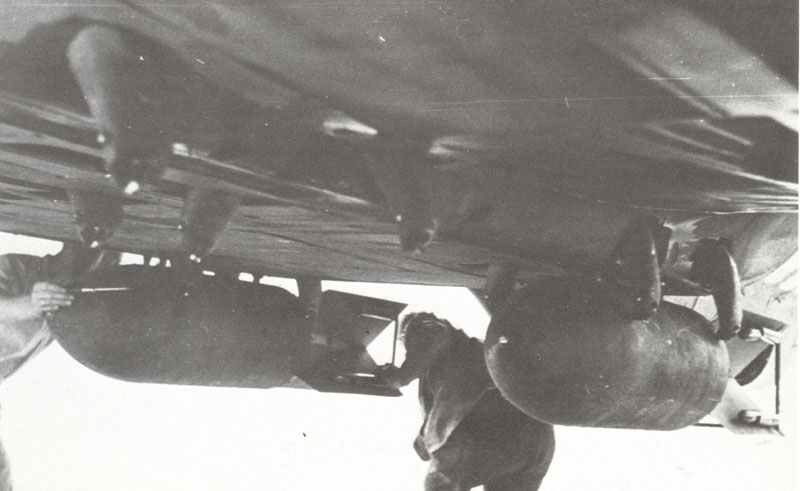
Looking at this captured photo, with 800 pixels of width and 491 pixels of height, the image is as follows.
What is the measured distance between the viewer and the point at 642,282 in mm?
2861

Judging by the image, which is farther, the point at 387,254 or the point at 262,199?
the point at 387,254

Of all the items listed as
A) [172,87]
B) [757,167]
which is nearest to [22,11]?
[172,87]

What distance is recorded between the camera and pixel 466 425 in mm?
4418

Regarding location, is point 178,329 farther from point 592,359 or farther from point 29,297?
point 592,359

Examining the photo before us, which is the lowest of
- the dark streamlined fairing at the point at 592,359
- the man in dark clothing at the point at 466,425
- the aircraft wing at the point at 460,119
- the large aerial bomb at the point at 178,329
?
the man in dark clothing at the point at 466,425

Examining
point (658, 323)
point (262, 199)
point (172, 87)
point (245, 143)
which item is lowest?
point (658, 323)

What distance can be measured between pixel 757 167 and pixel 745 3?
2.79 ft

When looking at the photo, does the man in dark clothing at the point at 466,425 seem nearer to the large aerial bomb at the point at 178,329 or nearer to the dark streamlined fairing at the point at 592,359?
the large aerial bomb at the point at 178,329

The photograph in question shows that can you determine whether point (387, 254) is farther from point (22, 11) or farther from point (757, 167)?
point (22, 11)

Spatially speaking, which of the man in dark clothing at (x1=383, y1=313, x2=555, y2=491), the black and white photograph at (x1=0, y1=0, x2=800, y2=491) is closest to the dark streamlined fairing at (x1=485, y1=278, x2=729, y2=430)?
the black and white photograph at (x1=0, y1=0, x2=800, y2=491)

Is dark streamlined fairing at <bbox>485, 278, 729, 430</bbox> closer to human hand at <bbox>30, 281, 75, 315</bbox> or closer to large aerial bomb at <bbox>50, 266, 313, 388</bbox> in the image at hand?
large aerial bomb at <bbox>50, 266, 313, 388</bbox>

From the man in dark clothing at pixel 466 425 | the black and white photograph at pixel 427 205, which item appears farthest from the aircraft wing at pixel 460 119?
the man in dark clothing at pixel 466 425

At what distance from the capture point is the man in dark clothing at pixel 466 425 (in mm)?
4387

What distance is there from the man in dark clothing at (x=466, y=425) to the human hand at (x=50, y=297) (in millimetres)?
1571
